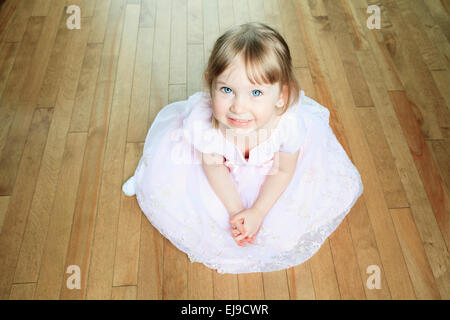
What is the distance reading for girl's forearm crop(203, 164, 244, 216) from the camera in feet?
4.01

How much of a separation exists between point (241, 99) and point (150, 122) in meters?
0.68

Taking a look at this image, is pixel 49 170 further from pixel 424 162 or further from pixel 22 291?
pixel 424 162

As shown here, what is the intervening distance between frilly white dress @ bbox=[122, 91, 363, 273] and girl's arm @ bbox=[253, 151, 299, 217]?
0.02 metres

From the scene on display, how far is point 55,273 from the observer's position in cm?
125

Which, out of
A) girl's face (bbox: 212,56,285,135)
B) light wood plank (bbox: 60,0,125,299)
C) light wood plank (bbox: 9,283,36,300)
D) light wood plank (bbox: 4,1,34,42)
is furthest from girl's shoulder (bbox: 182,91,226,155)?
light wood plank (bbox: 4,1,34,42)

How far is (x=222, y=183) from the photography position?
4.03 ft

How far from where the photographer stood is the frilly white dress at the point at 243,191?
1195 mm

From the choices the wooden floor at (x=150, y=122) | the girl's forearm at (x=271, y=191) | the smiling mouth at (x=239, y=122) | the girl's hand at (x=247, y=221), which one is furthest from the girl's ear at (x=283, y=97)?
the wooden floor at (x=150, y=122)

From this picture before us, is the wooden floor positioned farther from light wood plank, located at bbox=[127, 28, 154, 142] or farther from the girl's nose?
the girl's nose

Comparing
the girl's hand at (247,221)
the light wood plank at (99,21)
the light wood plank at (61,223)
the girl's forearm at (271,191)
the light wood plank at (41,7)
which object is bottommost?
the light wood plank at (61,223)

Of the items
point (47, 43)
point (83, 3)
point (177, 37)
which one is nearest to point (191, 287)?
point (177, 37)

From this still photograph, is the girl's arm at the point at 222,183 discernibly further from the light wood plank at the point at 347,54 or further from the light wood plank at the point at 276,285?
the light wood plank at the point at 347,54
